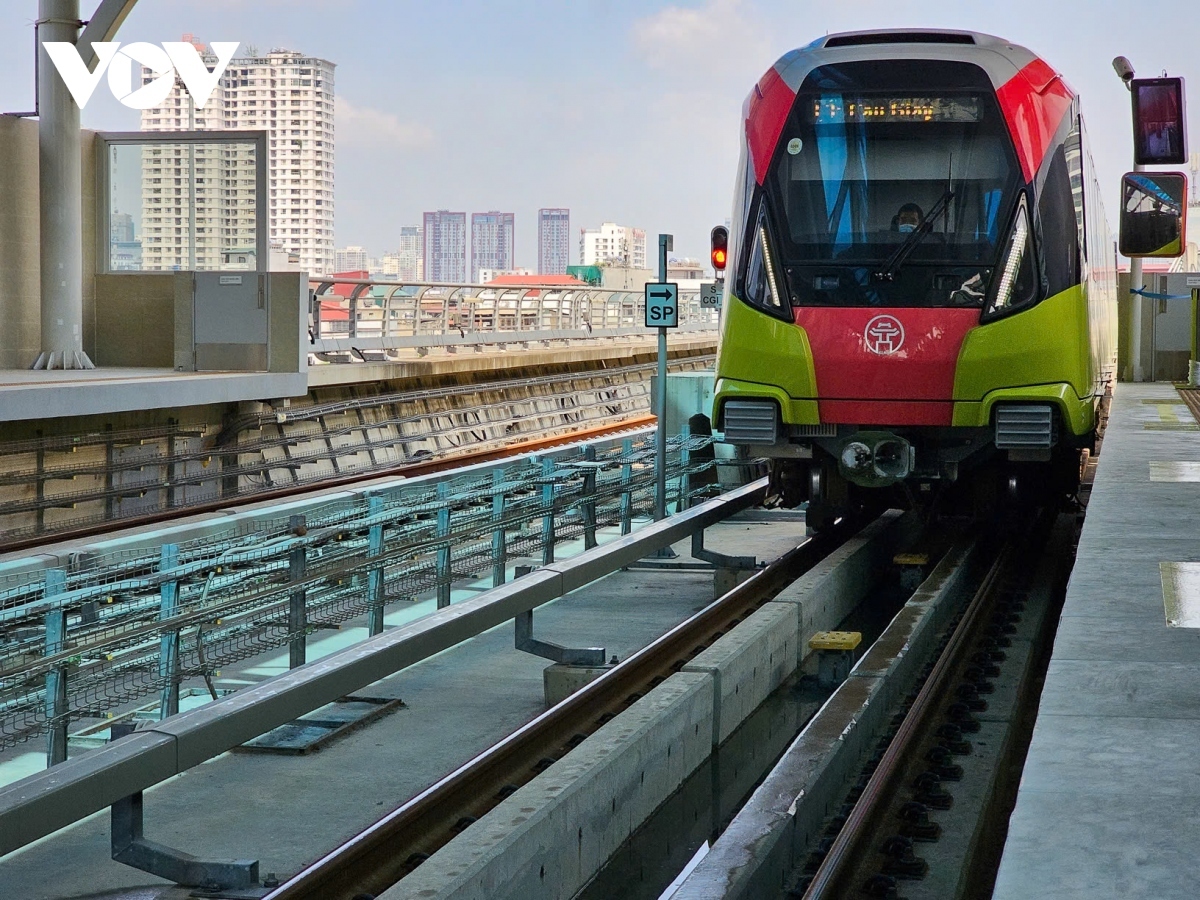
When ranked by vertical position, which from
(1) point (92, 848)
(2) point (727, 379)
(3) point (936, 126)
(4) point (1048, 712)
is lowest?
(1) point (92, 848)

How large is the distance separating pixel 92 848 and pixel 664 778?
2408 mm

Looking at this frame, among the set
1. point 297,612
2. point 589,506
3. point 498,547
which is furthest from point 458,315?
point 297,612

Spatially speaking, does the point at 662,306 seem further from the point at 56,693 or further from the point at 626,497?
the point at 56,693

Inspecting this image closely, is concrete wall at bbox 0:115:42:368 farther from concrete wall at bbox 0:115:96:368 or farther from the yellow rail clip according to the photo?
the yellow rail clip

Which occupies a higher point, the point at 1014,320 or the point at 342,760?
the point at 1014,320

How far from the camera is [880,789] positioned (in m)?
6.18

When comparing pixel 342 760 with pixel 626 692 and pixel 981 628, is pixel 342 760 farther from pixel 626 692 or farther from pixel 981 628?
pixel 981 628

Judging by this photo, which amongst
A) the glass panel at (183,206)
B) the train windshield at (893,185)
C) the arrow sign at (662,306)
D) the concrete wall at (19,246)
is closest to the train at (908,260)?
the train windshield at (893,185)

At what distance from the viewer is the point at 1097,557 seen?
6.92 metres

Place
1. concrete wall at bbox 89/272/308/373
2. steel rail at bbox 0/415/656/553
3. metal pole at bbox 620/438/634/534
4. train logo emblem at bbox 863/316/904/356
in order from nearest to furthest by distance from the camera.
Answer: train logo emblem at bbox 863/316/904/356, metal pole at bbox 620/438/634/534, steel rail at bbox 0/415/656/553, concrete wall at bbox 89/272/308/373

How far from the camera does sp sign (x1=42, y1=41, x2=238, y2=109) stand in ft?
55.0

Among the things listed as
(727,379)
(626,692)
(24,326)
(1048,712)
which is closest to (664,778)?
(626,692)

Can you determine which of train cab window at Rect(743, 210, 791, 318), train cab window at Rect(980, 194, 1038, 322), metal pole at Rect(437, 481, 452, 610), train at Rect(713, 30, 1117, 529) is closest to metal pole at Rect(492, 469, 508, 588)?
metal pole at Rect(437, 481, 452, 610)

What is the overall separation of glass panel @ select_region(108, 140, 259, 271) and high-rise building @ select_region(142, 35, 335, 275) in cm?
1
